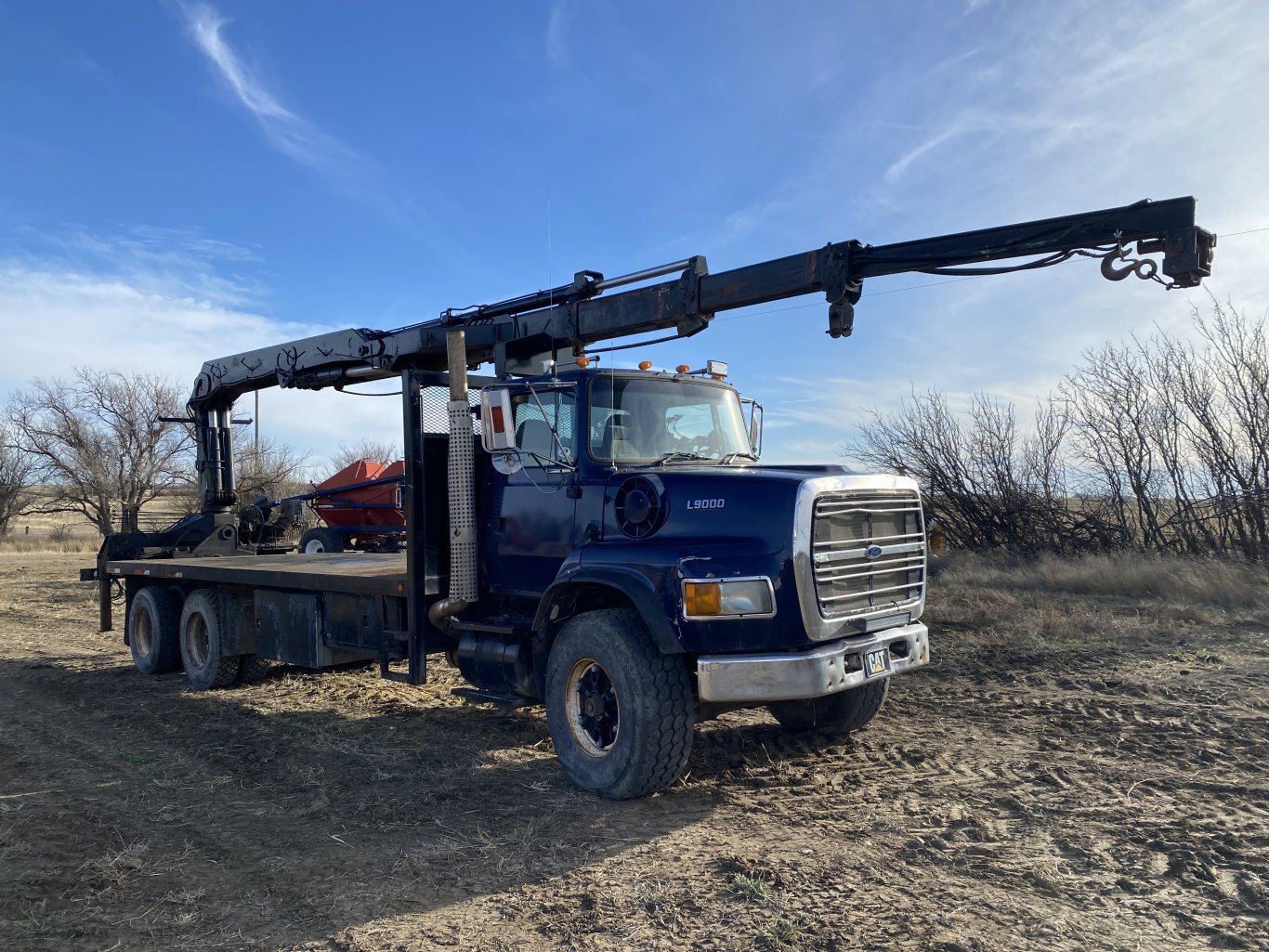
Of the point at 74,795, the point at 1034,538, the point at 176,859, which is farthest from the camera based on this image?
the point at 1034,538

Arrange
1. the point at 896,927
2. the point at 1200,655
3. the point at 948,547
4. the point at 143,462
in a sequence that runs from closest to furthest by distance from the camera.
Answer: the point at 896,927 → the point at 1200,655 → the point at 948,547 → the point at 143,462

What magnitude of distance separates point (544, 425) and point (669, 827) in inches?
108

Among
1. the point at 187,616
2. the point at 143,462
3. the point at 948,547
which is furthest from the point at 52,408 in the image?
the point at 948,547

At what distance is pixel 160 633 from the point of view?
383 inches

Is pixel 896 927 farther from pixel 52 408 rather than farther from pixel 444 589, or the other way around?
pixel 52 408

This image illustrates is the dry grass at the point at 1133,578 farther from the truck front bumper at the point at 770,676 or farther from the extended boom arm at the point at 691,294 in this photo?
the truck front bumper at the point at 770,676

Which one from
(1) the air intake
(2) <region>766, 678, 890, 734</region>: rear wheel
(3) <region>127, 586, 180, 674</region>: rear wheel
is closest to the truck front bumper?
(1) the air intake

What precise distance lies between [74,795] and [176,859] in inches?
62.1

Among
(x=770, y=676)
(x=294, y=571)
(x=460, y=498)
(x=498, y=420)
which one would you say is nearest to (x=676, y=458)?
(x=498, y=420)

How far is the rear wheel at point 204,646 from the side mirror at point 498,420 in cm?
471

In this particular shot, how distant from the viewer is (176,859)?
450 centimetres

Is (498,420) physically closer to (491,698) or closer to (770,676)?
(491,698)

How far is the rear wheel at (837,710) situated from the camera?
6.20 m

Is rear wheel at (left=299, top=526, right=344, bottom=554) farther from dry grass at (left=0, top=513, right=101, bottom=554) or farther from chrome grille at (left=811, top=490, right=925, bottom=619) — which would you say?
dry grass at (left=0, top=513, right=101, bottom=554)
